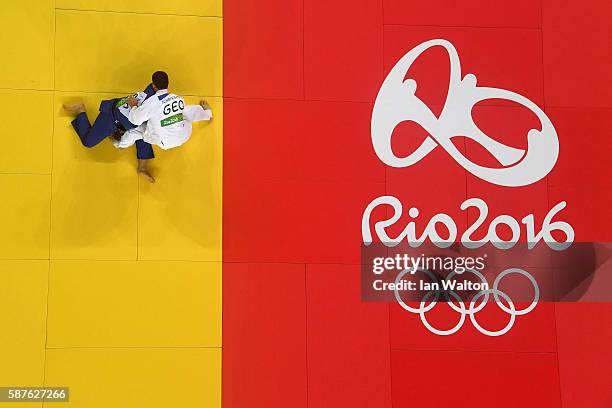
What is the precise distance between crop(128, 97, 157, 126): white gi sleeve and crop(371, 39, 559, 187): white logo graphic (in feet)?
6.35

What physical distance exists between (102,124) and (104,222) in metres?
0.82

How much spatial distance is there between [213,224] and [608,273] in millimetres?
3515

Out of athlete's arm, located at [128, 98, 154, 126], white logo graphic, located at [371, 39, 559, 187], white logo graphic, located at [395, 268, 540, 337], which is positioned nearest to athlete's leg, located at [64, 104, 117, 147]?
athlete's arm, located at [128, 98, 154, 126]

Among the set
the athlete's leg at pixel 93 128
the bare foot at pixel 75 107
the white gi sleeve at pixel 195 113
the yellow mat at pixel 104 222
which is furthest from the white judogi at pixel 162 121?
the bare foot at pixel 75 107

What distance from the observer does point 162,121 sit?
4879mm

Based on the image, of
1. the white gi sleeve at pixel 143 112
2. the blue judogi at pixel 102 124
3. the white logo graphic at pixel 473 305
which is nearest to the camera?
the white gi sleeve at pixel 143 112

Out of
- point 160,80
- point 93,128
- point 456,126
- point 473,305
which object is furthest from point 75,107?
point 473,305

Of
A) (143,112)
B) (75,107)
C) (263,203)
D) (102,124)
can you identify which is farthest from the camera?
(263,203)

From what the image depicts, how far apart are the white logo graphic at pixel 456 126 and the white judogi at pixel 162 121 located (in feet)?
5.56

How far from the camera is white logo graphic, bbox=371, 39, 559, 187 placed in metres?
5.61

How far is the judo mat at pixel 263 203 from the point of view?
520 centimetres

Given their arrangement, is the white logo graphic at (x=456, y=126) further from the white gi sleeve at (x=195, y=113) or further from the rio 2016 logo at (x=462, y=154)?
the white gi sleeve at (x=195, y=113)

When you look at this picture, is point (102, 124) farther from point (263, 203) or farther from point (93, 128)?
point (263, 203)

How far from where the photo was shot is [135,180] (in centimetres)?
534
